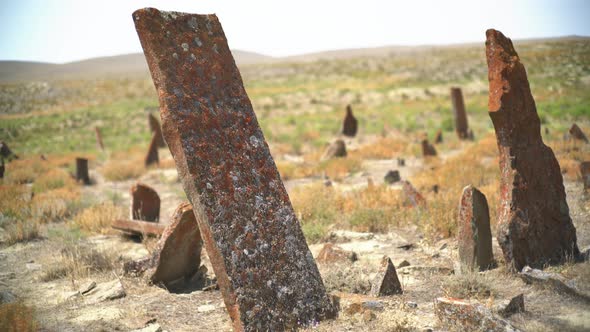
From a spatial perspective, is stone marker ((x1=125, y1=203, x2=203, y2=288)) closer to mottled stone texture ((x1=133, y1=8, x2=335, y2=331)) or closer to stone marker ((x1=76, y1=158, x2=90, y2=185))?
mottled stone texture ((x1=133, y1=8, x2=335, y2=331))

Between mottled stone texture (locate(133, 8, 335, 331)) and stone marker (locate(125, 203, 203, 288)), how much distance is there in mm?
1334

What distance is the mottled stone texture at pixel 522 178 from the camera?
4.76 m

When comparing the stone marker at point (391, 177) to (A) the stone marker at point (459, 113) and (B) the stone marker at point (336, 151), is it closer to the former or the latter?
(B) the stone marker at point (336, 151)

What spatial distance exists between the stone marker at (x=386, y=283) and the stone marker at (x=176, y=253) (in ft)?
6.53

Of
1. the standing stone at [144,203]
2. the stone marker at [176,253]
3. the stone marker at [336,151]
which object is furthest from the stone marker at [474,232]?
the stone marker at [336,151]

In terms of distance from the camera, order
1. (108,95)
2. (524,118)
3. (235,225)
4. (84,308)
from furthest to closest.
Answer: (108,95) < (524,118) < (84,308) < (235,225)

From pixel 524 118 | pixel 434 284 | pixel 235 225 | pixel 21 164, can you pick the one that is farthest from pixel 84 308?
pixel 21 164

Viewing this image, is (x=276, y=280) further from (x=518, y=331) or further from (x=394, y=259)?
(x=394, y=259)

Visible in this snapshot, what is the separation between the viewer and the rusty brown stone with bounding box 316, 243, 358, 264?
5.47m

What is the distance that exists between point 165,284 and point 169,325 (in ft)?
3.79

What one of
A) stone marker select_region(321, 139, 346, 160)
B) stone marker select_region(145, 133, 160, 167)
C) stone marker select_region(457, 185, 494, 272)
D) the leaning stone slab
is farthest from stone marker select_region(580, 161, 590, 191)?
stone marker select_region(145, 133, 160, 167)

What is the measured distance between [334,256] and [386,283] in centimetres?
112

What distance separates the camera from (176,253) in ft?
17.2

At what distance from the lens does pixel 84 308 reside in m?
4.60
